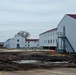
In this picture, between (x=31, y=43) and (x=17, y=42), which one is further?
(x=31, y=43)

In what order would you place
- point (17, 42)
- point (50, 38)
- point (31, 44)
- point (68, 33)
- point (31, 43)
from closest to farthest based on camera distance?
point (68, 33) → point (50, 38) → point (17, 42) → point (31, 43) → point (31, 44)

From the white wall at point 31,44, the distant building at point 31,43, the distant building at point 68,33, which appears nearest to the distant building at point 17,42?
the white wall at point 31,44

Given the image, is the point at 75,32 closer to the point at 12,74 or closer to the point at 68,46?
the point at 68,46

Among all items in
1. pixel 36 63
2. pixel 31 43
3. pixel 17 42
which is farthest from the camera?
pixel 31 43

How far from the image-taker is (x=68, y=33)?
53.4m

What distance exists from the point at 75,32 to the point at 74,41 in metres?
2.00

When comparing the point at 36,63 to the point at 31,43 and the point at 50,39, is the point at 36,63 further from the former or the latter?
the point at 31,43

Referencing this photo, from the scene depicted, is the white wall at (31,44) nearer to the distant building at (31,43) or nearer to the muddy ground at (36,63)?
the distant building at (31,43)

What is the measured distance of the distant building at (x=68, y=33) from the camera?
165 ft

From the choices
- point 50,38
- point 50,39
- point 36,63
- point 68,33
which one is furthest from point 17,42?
point 36,63

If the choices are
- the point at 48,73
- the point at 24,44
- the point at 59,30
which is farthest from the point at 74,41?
the point at 24,44

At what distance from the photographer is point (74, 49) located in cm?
4950

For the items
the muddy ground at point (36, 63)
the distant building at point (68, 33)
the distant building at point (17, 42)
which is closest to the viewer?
the muddy ground at point (36, 63)

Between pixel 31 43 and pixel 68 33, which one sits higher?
pixel 31 43
